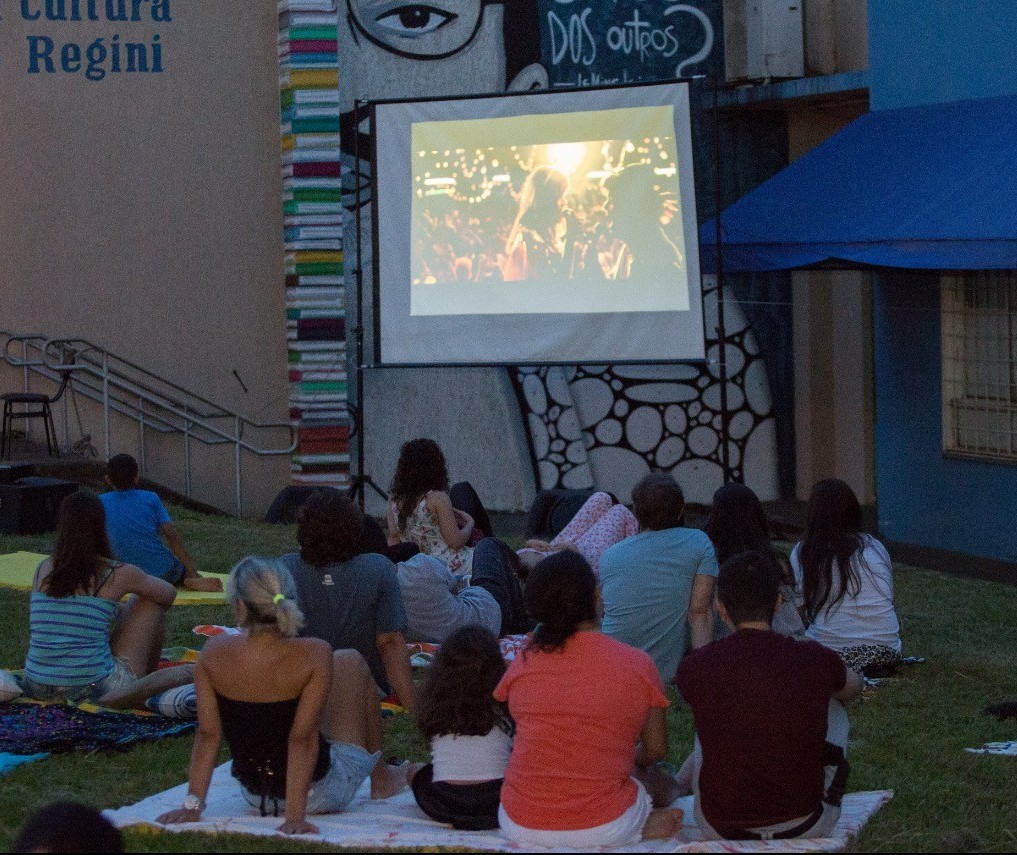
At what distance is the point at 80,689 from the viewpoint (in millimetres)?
5867

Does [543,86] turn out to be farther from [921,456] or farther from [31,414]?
[31,414]

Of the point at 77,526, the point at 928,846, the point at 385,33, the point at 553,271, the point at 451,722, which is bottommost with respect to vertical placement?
the point at 928,846

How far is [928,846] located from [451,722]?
132cm

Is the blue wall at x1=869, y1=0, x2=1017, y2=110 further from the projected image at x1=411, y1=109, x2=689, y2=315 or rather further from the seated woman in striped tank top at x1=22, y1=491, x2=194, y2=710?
the seated woman in striped tank top at x1=22, y1=491, x2=194, y2=710

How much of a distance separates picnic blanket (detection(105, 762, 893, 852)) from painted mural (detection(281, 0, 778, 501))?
8358 mm

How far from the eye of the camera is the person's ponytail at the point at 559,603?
4133 mm

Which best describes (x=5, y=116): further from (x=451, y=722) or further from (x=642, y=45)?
(x=451, y=722)

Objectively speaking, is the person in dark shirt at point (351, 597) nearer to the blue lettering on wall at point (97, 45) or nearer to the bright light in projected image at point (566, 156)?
the bright light in projected image at point (566, 156)

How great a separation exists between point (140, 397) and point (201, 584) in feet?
15.8

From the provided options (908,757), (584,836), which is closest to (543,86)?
(908,757)

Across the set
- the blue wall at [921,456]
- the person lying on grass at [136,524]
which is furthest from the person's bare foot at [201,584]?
the blue wall at [921,456]

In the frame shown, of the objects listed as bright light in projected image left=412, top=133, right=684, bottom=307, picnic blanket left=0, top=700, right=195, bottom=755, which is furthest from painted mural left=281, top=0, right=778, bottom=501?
picnic blanket left=0, top=700, right=195, bottom=755

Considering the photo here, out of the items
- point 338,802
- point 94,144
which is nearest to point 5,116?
point 94,144

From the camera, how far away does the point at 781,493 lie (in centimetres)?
1388
